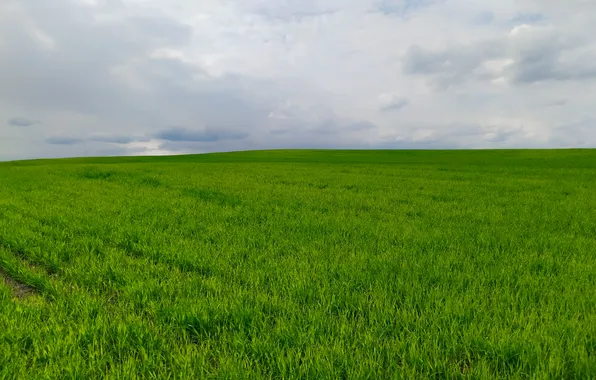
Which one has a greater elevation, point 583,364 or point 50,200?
point 50,200

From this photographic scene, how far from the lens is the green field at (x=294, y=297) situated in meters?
3.03

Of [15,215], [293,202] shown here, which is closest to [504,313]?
[293,202]

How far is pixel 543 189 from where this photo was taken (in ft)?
53.4

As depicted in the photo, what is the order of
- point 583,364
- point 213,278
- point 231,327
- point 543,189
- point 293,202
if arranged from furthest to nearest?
point 543,189
point 293,202
point 213,278
point 231,327
point 583,364

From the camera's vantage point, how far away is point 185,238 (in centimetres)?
710

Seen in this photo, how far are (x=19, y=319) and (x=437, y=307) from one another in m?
4.51

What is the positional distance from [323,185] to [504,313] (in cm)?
1356

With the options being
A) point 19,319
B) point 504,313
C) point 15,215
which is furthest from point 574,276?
point 15,215

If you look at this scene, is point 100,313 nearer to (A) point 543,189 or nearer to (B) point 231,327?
(B) point 231,327

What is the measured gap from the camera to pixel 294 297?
14.1ft

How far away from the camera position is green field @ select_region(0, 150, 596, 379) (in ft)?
9.95

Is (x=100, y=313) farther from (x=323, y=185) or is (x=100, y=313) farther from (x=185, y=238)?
(x=323, y=185)

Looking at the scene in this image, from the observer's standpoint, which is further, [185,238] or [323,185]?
[323,185]

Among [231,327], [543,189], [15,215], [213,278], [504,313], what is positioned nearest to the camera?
[231,327]
